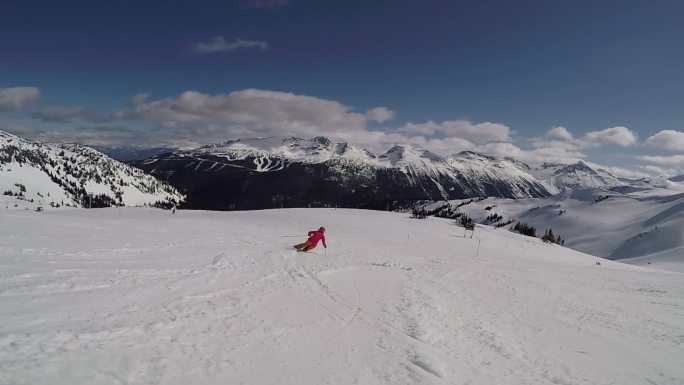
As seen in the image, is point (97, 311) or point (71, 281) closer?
point (97, 311)

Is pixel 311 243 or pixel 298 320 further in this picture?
pixel 311 243

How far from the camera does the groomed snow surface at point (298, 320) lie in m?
9.36

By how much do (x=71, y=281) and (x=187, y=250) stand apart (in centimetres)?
861

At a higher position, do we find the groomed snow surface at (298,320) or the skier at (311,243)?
the skier at (311,243)

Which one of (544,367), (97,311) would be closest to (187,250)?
(97,311)

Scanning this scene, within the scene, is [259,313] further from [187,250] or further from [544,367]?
[187,250]

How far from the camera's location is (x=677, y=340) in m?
14.1

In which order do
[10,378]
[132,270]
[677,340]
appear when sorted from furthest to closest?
1. [132,270]
2. [677,340]
3. [10,378]

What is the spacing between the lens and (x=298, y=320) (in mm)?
13133

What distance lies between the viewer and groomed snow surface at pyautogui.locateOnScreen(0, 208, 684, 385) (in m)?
9.36

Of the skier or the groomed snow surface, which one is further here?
the skier

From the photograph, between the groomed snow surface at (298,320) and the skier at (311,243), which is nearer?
the groomed snow surface at (298,320)

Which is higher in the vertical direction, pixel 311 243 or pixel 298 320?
pixel 311 243

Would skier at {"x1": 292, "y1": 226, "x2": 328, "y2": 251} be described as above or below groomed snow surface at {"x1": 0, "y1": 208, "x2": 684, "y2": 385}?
above
